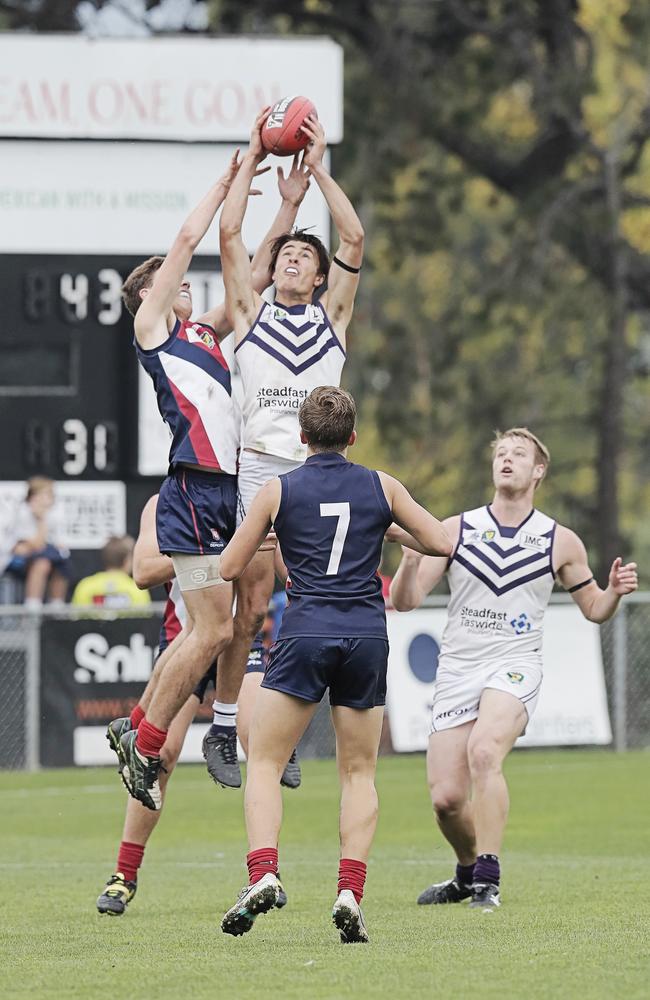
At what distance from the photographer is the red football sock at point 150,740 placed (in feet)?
28.7

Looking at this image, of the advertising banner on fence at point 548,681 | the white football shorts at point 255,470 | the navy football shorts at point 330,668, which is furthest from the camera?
the advertising banner on fence at point 548,681

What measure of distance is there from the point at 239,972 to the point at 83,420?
11.6 metres

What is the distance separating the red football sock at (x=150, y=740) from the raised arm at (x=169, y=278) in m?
1.62

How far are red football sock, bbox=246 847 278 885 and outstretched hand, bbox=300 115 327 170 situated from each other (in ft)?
10.1

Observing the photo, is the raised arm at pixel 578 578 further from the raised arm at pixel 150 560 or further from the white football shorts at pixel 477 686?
the raised arm at pixel 150 560

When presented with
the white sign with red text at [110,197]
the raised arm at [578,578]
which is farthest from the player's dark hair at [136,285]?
the white sign with red text at [110,197]

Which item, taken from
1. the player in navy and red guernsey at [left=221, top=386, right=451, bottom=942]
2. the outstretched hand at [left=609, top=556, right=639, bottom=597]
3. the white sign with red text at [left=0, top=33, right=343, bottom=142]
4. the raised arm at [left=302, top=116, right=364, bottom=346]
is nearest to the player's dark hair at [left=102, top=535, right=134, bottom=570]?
the white sign with red text at [left=0, top=33, right=343, bottom=142]

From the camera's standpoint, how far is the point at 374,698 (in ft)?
25.8

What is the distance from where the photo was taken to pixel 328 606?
25.5ft

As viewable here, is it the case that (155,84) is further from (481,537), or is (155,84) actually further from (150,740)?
(150,740)

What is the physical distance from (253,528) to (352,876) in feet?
4.39

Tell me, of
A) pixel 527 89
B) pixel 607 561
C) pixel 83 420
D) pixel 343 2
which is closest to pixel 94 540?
pixel 83 420

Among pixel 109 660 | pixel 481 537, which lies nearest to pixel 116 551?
pixel 109 660

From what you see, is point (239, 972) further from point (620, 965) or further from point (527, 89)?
point (527, 89)
